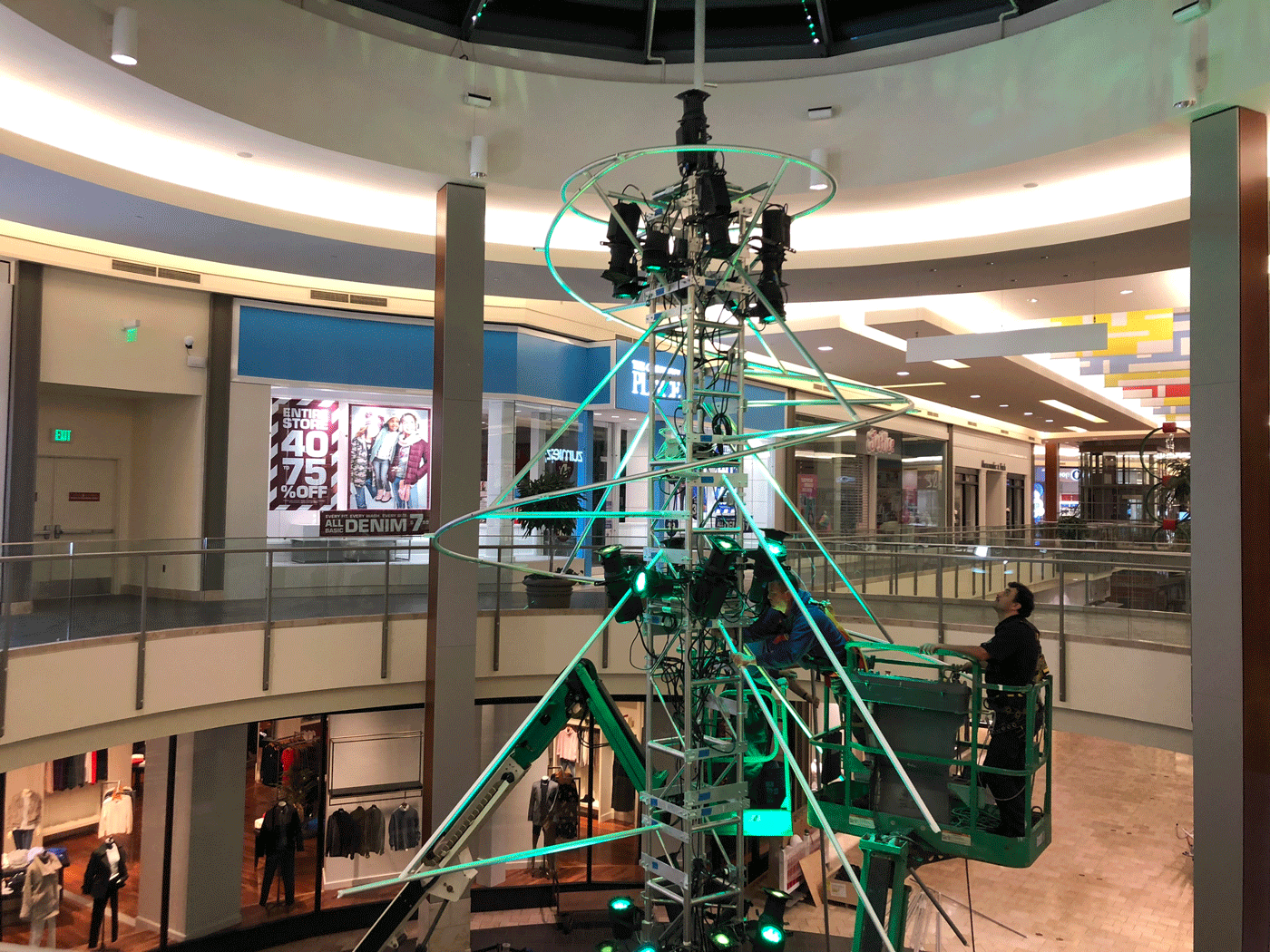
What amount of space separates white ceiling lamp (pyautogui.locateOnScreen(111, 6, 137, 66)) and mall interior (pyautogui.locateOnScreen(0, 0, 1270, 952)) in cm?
→ 22

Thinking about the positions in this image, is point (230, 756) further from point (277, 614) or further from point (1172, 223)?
point (1172, 223)

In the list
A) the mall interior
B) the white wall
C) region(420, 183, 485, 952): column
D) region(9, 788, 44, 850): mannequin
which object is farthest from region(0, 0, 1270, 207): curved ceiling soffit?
region(9, 788, 44, 850): mannequin

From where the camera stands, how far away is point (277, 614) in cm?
890

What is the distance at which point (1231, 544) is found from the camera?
6398 mm

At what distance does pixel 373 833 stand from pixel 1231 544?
9.80m

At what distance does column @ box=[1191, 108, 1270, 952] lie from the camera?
6344 mm

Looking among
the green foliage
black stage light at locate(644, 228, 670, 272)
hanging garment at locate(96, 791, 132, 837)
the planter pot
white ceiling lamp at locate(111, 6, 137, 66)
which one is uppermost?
white ceiling lamp at locate(111, 6, 137, 66)

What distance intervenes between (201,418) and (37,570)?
18.3 feet

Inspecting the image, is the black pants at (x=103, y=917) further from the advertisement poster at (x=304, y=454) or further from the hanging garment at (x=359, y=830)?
the advertisement poster at (x=304, y=454)

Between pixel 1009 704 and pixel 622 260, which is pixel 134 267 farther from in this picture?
pixel 1009 704

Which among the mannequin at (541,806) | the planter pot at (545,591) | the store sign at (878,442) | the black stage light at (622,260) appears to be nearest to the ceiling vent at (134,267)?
the planter pot at (545,591)

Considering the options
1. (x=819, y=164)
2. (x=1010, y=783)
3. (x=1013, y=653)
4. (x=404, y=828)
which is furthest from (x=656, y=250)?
(x=404, y=828)

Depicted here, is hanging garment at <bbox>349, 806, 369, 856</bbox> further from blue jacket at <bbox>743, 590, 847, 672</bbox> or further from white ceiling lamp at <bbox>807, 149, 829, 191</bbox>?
white ceiling lamp at <bbox>807, 149, 829, 191</bbox>

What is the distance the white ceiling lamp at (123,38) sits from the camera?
6234 millimetres
